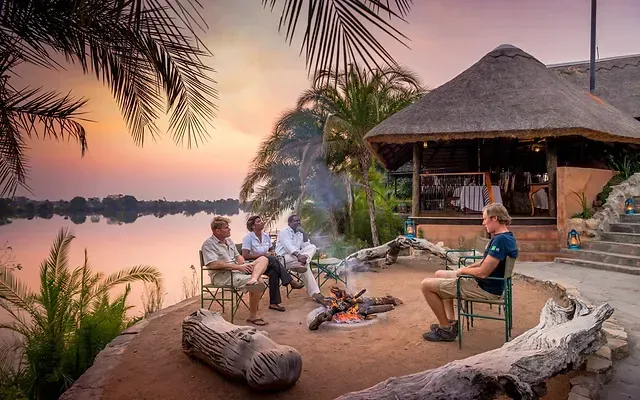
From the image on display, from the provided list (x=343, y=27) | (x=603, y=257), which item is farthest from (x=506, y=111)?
(x=343, y=27)

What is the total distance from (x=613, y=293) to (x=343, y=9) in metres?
5.66

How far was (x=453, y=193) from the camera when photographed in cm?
1066

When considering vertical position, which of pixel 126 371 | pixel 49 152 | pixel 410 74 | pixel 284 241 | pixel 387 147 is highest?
pixel 410 74

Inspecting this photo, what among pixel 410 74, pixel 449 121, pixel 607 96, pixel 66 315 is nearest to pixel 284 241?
pixel 66 315

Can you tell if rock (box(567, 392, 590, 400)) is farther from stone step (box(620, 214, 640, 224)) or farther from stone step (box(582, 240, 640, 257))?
stone step (box(620, 214, 640, 224))

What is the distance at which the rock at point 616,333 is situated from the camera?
3420mm

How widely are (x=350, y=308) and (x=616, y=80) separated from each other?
13788 mm

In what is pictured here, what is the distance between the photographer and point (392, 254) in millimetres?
8078

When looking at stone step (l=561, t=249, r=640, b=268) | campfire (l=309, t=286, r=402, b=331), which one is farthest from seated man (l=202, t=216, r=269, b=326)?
stone step (l=561, t=249, r=640, b=268)

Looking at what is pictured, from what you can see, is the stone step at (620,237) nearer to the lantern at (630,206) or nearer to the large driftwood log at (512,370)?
the lantern at (630,206)

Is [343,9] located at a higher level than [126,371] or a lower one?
higher

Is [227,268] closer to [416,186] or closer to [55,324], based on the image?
[55,324]

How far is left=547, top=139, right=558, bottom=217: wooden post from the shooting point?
9.45 meters

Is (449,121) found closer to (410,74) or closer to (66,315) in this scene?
(410,74)
